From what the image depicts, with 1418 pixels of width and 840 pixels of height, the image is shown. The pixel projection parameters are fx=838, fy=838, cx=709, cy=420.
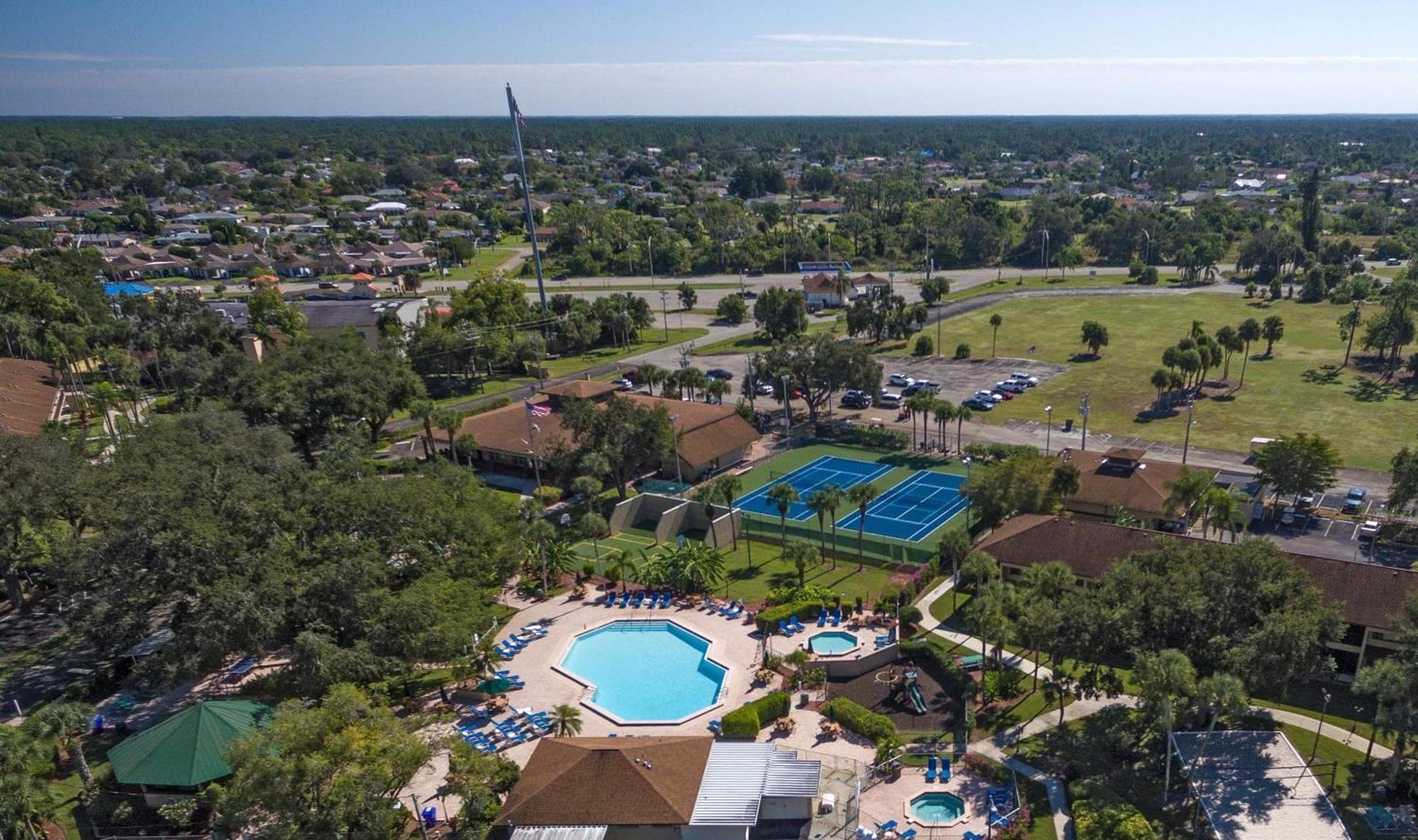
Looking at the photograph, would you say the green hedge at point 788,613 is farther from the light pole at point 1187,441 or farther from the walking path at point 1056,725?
the light pole at point 1187,441

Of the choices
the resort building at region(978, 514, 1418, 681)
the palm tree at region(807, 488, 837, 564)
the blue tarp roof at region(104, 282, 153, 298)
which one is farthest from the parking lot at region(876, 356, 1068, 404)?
the blue tarp roof at region(104, 282, 153, 298)

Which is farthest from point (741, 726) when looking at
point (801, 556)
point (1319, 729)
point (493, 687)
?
point (1319, 729)

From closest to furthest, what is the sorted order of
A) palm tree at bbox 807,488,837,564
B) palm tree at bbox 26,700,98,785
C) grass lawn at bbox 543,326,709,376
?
palm tree at bbox 26,700,98,785
palm tree at bbox 807,488,837,564
grass lawn at bbox 543,326,709,376

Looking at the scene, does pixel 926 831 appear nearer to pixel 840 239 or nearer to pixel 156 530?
pixel 156 530

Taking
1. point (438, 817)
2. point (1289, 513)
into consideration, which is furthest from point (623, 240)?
point (438, 817)

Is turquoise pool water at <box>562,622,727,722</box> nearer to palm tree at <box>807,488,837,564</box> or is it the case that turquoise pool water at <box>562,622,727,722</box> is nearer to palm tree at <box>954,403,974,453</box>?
palm tree at <box>807,488,837,564</box>
